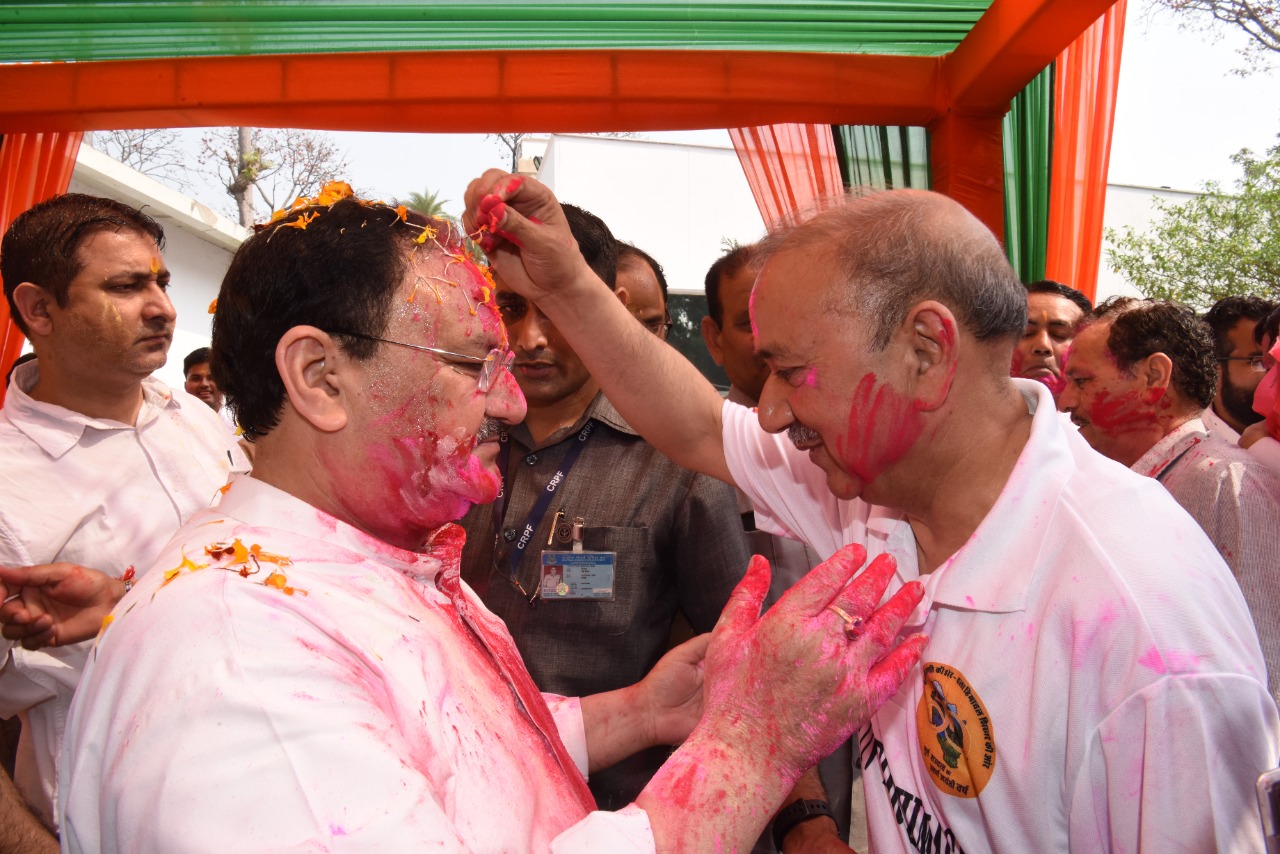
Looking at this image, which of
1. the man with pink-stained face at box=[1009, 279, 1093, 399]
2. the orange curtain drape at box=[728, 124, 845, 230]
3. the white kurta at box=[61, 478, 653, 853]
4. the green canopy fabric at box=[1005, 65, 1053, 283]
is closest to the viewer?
the white kurta at box=[61, 478, 653, 853]

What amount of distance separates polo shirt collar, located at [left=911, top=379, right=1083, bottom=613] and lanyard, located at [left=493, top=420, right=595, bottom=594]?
4.61 ft

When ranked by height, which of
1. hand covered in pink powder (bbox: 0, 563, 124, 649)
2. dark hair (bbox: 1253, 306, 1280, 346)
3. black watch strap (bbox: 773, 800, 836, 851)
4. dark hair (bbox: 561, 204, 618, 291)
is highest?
dark hair (bbox: 561, 204, 618, 291)

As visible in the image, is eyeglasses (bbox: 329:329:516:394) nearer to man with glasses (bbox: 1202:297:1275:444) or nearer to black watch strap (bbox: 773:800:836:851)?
black watch strap (bbox: 773:800:836:851)

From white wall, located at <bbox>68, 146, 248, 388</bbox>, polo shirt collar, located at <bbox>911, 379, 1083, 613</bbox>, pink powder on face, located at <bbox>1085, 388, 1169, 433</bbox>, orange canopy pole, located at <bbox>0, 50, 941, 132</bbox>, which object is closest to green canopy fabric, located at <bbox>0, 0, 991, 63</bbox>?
orange canopy pole, located at <bbox>0, 50, 941, 132</bbox>

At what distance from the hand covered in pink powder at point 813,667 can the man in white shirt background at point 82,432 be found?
219cm

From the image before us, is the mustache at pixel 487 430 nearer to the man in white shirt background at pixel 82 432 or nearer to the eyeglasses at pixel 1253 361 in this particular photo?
the man in white shirt background at pixel 82 432

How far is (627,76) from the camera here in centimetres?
538

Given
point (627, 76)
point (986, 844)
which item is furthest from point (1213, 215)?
point (986, 844)

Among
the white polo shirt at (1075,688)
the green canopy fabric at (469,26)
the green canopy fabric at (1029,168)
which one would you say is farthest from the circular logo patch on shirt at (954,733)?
the green canopy fabric at (1029,168)

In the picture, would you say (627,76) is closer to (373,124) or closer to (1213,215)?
(373,124)

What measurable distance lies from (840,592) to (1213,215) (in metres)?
19.4

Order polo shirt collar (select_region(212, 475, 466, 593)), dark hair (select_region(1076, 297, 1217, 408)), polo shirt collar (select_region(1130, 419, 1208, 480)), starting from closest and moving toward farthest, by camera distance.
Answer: polo shirt collar (select_region(212, 475, 466, 593)), polo shirt collar (select_region(1130, 419, 1208, 480)), dark hair (select_region(1076, 297, 1217, 408))

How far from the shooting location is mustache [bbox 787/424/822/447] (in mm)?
1979

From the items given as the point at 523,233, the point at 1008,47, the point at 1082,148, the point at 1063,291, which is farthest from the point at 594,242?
the point at 1082,148
